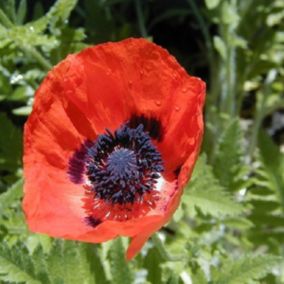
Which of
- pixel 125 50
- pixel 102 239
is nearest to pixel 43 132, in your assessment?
pixel 125 50

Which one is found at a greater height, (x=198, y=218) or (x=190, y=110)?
(x=190, y=110)

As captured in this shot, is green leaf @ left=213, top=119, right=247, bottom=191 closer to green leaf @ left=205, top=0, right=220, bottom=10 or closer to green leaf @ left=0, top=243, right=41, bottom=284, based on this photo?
green leaf @ left=205, top=0, right=220, bottom=10

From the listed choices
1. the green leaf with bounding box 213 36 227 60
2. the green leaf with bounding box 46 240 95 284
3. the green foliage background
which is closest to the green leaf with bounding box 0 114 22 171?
the green foliage background

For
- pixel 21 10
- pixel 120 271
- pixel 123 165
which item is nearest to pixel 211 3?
pixel 21 10

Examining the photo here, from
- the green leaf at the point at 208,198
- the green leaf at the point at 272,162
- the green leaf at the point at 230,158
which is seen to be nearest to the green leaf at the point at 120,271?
the green leaf at the point at 208,198

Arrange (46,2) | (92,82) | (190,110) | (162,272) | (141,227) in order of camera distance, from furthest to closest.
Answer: (46,2) → (162,272) → (92,82) → (190,110) → (141,227)

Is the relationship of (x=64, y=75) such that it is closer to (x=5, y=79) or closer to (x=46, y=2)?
(x=5, y=79)

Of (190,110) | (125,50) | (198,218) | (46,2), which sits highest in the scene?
(125,50)
